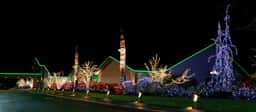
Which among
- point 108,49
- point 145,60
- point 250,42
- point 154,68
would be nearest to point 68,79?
point 108,49

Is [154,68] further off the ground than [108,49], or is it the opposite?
[108,49]

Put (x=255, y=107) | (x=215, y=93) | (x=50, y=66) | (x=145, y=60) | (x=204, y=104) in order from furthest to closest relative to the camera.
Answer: (x=50, y=66), (x=145, y=60), (x=215, y=93), (x=204, y=104), (x=255, y=107)

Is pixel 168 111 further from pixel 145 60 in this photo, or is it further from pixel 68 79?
pixel 68 79

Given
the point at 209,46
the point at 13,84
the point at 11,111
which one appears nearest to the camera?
the point at 11,111

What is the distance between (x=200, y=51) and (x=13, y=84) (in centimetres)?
7089

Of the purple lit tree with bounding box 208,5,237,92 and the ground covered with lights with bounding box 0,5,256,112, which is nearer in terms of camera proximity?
the ground covered with lights with bounding box 0,5,256,112

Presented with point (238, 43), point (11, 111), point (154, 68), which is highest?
point (238, 43)

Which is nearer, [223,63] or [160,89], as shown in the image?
[223,63]

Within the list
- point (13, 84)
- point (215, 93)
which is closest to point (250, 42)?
point (215, 93)

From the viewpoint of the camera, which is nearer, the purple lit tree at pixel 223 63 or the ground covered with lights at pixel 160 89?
the ground covered with lights at pixel 160 89

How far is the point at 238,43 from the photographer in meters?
45.6

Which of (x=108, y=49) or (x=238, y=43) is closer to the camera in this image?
(x=238, y=43)

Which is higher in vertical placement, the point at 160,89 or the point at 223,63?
the point at 223,63

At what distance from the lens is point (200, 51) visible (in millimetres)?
44250
